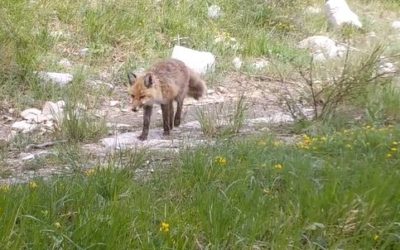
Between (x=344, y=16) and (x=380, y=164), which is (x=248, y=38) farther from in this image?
(x=380, y=164)

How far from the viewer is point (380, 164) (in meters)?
4.68

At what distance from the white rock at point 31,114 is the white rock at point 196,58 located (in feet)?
7.50

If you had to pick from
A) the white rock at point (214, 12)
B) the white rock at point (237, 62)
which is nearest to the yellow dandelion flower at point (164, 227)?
the white rock at point (237, 62)

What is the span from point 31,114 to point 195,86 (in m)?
1.88

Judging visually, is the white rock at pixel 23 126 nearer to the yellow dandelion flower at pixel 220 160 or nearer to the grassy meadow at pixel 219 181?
the grassy meadow at pixel 219 181

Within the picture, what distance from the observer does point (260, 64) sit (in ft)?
34.6

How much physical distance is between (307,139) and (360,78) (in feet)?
5.03

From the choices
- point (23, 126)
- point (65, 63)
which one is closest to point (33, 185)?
point (23, 126)

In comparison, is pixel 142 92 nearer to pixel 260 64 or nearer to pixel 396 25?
pixel 260 64

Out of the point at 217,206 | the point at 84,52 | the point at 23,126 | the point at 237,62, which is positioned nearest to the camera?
the point at 217,206

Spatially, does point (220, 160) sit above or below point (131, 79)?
below

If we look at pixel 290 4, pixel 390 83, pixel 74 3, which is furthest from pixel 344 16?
pixel 390 83

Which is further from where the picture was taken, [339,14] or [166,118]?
[339,14]

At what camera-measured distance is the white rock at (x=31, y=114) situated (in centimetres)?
809
